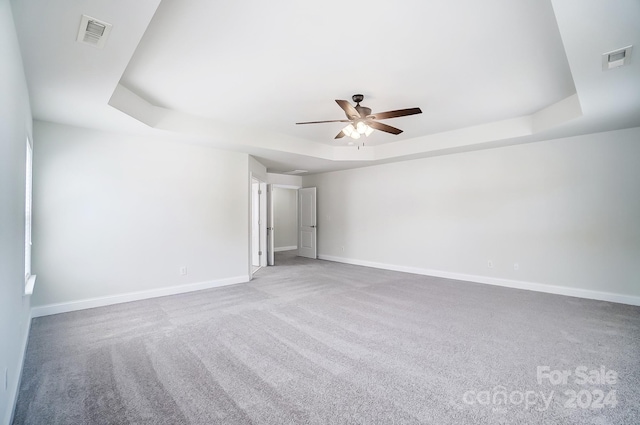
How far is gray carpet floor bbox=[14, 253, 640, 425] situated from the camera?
195 cm

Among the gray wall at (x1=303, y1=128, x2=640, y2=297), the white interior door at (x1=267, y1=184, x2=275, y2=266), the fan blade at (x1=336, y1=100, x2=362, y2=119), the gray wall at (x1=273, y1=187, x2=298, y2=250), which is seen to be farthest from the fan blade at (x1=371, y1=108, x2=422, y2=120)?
the gray wall at (x1=273, y1=187, x2=298, y2=250)

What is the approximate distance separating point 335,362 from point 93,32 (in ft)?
9.99

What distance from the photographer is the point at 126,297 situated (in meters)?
4.33

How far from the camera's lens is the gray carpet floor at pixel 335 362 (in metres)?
1.95

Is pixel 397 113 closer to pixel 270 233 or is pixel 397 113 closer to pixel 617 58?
pixel 617 58

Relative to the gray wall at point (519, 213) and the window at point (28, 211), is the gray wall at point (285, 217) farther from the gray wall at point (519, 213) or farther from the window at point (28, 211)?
the window at point (28, 211)

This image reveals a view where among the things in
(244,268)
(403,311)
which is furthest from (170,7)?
(244,268)

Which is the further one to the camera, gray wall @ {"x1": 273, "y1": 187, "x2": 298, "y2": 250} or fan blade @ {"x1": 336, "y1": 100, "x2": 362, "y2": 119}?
gray wall @ {"x1": 273, "y1": 187, "x2": 298, "y2": 250}

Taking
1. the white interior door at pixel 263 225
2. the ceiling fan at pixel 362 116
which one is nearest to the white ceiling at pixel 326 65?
the ceiling fan at pixel 362 116

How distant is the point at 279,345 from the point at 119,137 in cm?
373

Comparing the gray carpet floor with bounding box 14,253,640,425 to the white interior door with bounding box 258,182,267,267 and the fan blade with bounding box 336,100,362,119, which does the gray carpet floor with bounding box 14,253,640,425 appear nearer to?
the fan blade with bounding box 336,100,362,119

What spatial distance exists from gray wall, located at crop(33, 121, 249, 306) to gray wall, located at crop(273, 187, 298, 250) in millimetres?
4732

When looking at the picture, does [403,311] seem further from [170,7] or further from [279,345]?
[170,7]

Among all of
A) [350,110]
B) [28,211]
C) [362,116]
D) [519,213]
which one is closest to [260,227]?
[28,211]
